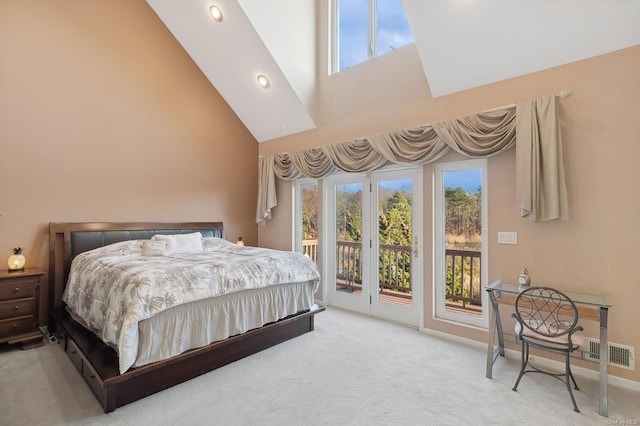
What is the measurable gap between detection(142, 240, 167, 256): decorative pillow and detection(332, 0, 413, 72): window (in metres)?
3.43

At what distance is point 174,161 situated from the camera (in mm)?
4852

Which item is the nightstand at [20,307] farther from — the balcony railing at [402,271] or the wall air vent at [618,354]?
the wall air vent at [618,354]

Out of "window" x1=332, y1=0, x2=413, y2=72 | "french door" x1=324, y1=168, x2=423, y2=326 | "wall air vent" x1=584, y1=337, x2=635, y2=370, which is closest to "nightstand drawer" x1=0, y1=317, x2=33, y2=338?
"french door" x1=324, y1=168, x2=423, y2=326

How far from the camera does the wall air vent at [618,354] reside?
2596mm

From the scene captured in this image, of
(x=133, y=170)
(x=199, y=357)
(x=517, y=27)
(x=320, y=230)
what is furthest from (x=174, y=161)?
(x=517, y=27)

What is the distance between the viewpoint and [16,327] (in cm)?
323

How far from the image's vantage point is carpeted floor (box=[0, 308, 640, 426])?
7.09 feet

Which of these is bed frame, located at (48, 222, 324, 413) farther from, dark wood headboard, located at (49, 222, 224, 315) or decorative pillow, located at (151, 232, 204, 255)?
decorative pillow, located at (151, 232, 204, 255)

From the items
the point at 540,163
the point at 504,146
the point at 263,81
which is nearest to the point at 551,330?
the point at 540,163

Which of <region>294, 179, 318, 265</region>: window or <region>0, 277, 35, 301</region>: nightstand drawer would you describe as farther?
<region>294, 179, 318, 265</region>: window

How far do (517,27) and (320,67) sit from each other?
2663mm

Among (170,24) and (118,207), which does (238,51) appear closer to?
(170,24)

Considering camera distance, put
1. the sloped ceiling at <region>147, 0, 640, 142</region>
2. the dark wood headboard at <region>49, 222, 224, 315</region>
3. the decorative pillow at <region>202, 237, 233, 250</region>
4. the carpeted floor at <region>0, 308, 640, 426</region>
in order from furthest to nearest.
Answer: the decorative pillow at <region>202, 237, 233, 250</region>, the dark wood headboard at <region>49, 222, 224, 315</region>, the sloped ceiling at <region>147, 0, 640, 142</region>, the carpeted floor at <region>0, 308, 640, 426</region>

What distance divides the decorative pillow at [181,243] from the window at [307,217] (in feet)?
5.37
